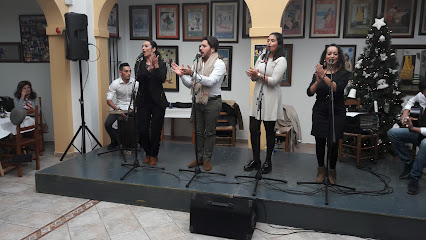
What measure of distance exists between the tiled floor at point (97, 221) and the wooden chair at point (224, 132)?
8.46ft

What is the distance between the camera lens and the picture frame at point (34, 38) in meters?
6.38

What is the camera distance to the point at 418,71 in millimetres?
5879

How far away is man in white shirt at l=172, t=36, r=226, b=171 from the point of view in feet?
12.0

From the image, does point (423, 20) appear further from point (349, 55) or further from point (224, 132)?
point (224, 132)

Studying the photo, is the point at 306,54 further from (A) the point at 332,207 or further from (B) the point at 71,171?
(B) the point at 71,171

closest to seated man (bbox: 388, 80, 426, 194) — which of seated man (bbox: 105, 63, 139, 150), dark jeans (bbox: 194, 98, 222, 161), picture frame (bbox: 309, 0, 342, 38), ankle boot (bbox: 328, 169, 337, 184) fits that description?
ankle boot (bbox: 328, 169, 337, 184)

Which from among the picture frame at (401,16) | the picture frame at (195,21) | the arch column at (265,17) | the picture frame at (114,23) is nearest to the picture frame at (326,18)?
the picture frame at (401,16)

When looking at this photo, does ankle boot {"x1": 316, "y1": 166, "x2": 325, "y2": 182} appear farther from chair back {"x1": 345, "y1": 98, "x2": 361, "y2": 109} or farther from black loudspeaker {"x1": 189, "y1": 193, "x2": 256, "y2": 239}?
chair back {"x1": 345, "y1": 98, "x2": 361, "y2": 109}

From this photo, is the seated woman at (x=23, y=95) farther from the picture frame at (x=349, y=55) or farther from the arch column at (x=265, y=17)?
the picture frame at (x=349, y=55)

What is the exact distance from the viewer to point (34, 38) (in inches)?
254

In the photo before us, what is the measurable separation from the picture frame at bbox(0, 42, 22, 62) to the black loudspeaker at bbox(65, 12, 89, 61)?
221cm

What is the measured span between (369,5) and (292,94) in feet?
6.54

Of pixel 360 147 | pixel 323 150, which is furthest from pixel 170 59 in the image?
pixel 323 150

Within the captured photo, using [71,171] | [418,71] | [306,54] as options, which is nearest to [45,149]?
[71,171]
